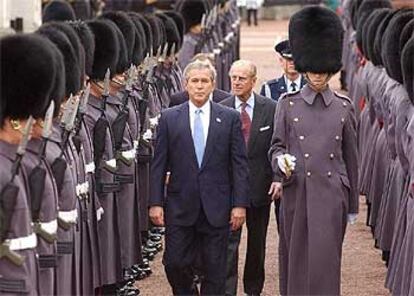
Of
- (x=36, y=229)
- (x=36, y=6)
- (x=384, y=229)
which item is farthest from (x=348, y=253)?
(x=36, y=6)

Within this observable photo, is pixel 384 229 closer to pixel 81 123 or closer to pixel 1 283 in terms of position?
pixel 81 123

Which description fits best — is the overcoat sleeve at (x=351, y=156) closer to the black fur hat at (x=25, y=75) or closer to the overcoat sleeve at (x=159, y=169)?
the overcoat sleeve at (x=159, y=169)

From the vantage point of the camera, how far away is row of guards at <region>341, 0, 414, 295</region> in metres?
8.59

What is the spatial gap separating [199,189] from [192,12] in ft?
27.8

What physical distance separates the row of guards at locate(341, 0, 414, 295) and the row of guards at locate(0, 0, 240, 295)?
1488mm

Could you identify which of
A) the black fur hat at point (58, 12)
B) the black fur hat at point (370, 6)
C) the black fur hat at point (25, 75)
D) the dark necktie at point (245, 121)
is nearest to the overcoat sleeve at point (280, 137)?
the dark necktie at point (245, 121)

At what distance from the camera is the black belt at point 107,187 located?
8.41 metres

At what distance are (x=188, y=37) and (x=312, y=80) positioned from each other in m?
6.83

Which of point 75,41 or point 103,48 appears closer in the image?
point 75,41

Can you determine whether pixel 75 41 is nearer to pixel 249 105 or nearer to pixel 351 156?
pixel 249 105

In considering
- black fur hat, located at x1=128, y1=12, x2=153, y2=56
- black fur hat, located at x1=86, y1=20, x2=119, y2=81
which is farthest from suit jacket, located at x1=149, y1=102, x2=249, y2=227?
black fur hat, located at x1=128, y1=12, x2=153, y2=56

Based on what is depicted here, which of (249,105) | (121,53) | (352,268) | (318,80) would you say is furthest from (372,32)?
(318,80)

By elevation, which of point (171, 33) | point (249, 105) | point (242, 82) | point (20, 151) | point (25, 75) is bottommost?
point (171, 33)

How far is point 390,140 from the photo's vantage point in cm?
979
